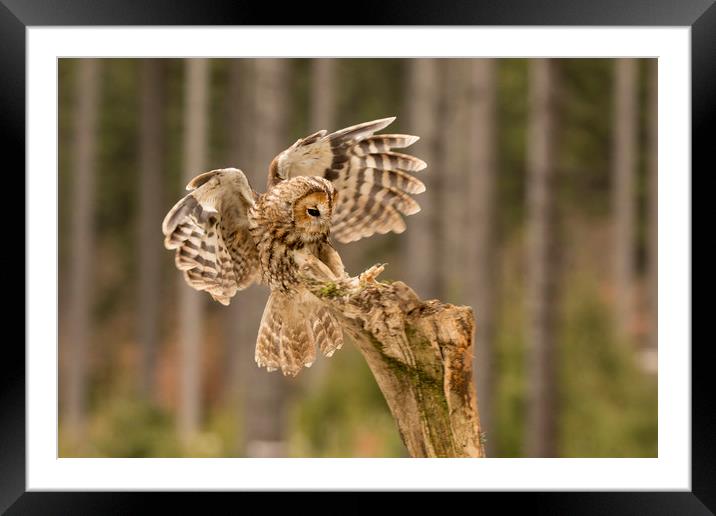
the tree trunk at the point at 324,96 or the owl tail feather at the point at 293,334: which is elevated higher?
the tree trunk at the point at 324,96

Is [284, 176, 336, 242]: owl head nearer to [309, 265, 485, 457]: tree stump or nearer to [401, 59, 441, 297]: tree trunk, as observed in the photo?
[309, 265, 485, 457]: tree stump

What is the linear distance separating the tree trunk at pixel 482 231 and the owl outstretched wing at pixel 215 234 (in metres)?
3.77

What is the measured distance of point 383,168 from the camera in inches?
124

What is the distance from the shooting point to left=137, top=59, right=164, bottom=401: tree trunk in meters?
9.16

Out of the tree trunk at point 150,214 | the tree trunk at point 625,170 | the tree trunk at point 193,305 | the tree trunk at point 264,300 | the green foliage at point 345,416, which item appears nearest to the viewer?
the tree trunk at point 264,300

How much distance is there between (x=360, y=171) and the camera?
10.3 feet

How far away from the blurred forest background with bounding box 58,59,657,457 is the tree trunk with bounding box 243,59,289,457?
2 centimetres

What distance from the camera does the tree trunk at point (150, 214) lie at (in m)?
9.16

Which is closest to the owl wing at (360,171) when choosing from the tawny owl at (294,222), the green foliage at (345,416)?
the tawny owl at (294,222)
